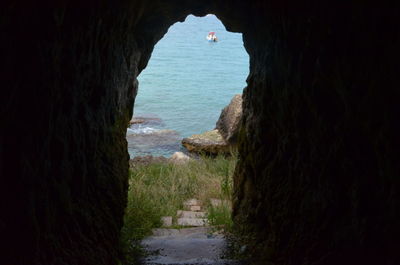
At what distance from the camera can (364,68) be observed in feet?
6.03

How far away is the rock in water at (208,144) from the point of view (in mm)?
10289

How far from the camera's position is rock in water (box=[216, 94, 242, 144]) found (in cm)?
1034

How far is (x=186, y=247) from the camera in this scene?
14.7 ft

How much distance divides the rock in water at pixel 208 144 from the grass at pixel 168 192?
1851 mm

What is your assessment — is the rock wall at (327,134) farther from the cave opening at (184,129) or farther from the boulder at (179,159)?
the boulder at (179,159)

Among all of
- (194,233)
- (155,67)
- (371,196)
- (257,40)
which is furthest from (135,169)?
(155,67)

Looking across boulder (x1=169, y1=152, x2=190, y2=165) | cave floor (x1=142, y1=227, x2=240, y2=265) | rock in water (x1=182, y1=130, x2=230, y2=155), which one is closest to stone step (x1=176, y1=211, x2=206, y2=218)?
cave floor (x1=142, y1=227, x2=240, y2=265)

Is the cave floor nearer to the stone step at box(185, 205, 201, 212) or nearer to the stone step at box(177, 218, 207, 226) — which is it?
the stone step at box(177, 218, 207, 226)

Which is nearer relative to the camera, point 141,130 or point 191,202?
point 191,202

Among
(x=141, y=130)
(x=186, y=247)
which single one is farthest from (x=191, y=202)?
(x=141, y=130)

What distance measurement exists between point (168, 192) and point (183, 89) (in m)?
15.7

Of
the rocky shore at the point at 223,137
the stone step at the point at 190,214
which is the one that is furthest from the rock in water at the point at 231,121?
the stone step at the point at 190,214

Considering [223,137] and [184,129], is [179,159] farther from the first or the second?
[184,129]

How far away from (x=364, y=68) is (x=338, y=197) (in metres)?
0.75
